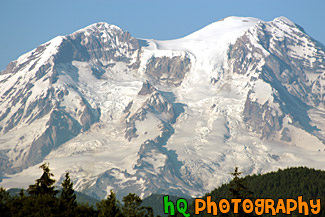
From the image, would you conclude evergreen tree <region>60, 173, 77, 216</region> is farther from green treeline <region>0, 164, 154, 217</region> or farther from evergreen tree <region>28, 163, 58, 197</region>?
evergreen tree <region>28, 163, 58, 197</region>

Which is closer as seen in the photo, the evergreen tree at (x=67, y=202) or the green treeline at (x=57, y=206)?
the green treeline at (x=57, y=206)

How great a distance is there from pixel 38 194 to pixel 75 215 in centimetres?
1360

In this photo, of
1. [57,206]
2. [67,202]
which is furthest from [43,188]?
[57,206]

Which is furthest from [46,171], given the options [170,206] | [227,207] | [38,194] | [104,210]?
[227,207]

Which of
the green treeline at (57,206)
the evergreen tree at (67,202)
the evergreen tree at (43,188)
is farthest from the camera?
the evergreen tree at (43,188)

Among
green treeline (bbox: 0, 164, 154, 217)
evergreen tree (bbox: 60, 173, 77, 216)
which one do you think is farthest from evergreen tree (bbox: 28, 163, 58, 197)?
evergreen tree (bbox: 60, 173, 77, 216)

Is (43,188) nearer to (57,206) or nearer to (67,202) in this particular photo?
(67,202)

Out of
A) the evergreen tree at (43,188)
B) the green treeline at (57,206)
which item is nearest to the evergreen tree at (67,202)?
the green treeline at (57,206)

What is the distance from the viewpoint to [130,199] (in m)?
135

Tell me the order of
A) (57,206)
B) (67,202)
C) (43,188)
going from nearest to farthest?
(57,206)
(67,202)
(43,188)

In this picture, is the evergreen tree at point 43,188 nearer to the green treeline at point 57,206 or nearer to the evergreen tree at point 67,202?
the green treeline at point 57,206

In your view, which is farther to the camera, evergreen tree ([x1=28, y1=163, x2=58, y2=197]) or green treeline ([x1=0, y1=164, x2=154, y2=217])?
evergreen tree ([x1=28, y1=163, x2=58, y2=197])

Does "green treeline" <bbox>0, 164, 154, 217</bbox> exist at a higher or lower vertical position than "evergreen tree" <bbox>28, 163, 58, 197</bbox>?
lower

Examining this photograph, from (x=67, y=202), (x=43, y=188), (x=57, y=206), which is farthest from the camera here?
(x=43, y=188)
